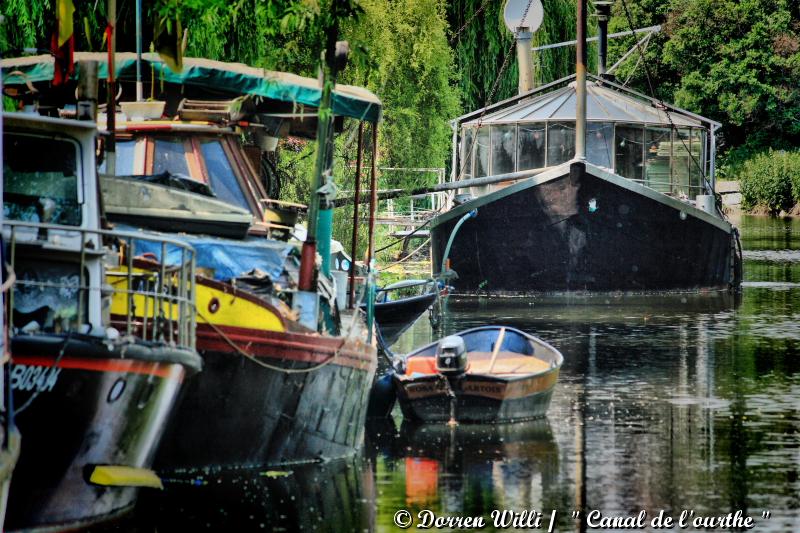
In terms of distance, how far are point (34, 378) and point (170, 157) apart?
5192mm

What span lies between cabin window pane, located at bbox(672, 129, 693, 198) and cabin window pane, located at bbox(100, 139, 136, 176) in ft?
84.4

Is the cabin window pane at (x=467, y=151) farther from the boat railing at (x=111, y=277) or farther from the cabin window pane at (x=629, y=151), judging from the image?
the boat railing at (x=111, y=277)

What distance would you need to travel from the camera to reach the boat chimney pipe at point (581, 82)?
33.9m

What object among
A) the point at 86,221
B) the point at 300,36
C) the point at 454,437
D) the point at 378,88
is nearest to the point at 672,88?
the point at 378,88

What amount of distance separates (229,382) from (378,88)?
2144 cm

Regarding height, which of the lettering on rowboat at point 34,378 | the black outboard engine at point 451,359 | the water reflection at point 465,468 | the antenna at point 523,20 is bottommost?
the water reflection at point 465,468

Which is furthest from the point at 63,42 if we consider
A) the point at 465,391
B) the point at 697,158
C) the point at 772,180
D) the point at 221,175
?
the point at 772,180

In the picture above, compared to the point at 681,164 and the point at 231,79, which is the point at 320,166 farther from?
the point at 681,164

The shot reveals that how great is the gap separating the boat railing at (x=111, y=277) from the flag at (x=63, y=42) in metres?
2.41

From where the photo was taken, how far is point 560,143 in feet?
127

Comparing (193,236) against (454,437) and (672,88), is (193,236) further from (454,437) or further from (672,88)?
(672,88)

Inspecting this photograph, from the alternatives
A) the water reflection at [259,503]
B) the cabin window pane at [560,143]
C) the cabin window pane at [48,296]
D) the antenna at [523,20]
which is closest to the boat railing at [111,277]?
the cabin window pane at [48,296]

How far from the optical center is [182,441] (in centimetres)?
1327

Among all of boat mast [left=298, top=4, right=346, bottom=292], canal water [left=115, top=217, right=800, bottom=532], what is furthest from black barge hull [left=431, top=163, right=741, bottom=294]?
boat mast [left=298, top=4, right=346, bottom=292]
